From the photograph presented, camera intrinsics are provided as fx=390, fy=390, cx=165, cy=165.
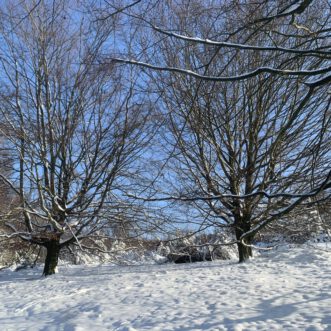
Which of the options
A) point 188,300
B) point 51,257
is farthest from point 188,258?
point 188,300

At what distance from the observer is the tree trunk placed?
1020cm

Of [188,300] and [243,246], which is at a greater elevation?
[243,246]

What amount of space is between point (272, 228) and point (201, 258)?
315 centimetres

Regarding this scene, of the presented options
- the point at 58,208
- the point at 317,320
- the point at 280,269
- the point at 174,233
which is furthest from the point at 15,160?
the point at 317,320

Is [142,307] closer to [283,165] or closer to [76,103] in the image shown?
[283,165]

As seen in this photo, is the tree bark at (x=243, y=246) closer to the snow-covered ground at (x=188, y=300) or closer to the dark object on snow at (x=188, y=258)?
the snow-covered ground at (x=188, y=300)

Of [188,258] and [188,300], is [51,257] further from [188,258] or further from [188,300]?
[188,300]

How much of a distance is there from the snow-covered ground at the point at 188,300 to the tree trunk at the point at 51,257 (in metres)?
1.42

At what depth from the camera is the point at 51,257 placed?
10.3 meters

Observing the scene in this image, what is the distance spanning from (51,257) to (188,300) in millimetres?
5666

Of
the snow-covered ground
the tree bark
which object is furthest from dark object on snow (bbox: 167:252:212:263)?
the snow-covered ground

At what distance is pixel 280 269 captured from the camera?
771cm

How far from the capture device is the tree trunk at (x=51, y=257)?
1020 centimetres

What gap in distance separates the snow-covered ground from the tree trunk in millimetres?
1418
